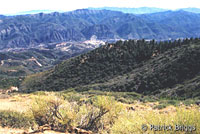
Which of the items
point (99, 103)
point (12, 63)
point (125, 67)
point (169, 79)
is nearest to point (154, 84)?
point (169, 79)

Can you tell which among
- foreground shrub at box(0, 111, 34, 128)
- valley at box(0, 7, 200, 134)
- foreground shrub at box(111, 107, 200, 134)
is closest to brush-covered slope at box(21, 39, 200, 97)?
valley at box(0, 7, 200, 134)

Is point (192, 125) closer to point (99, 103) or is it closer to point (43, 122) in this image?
point (99, 103)

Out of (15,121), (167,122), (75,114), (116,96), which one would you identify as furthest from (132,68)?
(167,122)

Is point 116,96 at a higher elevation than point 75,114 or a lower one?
lower

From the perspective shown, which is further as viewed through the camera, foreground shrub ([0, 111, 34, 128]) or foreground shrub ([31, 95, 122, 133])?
foreground shrub ([0, 111, 34, 128])

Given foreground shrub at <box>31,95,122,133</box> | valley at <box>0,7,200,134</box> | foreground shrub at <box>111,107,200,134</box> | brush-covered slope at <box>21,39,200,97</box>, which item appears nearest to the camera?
foreground shrub at <box>111,107,200,134</box>

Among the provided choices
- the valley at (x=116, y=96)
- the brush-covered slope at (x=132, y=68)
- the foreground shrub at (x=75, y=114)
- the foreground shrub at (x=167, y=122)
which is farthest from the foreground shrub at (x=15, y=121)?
the brush-covered slope at (x=132, y=68)

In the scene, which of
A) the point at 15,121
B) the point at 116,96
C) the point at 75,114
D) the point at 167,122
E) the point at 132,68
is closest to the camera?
the point at 167,122

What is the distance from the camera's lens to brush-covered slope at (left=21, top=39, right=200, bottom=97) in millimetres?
31656

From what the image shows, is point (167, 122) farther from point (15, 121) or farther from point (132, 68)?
point (132, 68)

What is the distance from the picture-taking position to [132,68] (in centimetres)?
4956

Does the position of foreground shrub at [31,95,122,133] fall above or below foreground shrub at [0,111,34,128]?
above

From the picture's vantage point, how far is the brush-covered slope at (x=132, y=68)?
31656mm

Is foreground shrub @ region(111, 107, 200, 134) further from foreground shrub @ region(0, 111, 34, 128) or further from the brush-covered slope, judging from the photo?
the brush-covered slope
